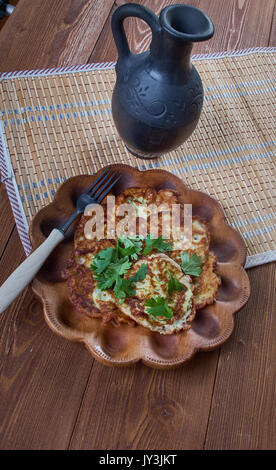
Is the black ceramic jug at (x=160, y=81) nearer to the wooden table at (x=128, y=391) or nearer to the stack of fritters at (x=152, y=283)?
the stack of fritters at (x=152, y=283)

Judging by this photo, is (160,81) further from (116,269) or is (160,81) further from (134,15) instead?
(116,269)

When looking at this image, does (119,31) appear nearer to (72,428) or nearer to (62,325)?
(62,325)

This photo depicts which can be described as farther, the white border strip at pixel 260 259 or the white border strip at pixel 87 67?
the white border strip at pixel 87 67

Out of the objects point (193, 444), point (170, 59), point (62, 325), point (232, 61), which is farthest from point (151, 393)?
point (232, 61)

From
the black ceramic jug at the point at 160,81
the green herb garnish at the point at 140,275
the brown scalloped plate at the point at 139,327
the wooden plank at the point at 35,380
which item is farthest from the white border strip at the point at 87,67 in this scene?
the green herb garnish at the point at 140,275

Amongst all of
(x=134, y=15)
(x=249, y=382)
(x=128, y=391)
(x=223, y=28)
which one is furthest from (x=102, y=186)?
(x=223, y=28)

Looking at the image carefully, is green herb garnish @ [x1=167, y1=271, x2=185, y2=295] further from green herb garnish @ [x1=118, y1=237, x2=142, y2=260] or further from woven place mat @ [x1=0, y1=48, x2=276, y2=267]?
woven place mat @ [x1=0, y1=48, x2=276, y2=267]
